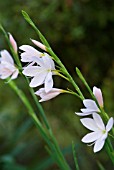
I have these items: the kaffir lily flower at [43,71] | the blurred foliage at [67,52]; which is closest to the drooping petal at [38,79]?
the kaffir lily flower at [43,71]

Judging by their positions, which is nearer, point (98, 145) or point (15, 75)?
point (98, 145)

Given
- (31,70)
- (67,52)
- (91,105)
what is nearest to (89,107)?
(91,105)

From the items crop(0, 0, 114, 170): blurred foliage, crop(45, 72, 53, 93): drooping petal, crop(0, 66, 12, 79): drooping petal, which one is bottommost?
crop(0, 0, 114, 170): blurred foliage

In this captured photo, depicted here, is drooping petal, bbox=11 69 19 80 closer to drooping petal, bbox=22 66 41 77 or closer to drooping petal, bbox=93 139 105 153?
drooping petal, bbox=22 66 41 77

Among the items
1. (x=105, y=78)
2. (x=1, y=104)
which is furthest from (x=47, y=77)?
(x=1, y=104)

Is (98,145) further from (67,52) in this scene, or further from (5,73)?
(67,52)

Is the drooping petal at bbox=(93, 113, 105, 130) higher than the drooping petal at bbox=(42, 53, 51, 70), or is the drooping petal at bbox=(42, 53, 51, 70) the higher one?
the drooping petal at bbox=(42, 53, 51, 70)

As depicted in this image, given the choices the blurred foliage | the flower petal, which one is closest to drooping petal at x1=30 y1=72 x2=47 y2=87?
the flower petal
